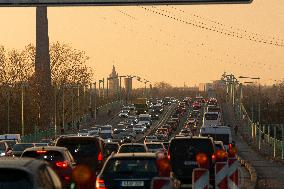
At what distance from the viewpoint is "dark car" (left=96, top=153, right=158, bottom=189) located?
21.4 metres

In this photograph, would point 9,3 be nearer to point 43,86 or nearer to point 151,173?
point 151,173

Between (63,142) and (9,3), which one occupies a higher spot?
(9,3)

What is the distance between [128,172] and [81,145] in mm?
14224

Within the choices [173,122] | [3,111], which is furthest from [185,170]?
[173,122]

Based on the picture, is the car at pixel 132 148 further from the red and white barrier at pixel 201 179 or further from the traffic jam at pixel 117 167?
the red and white barrier at pixel 201 179

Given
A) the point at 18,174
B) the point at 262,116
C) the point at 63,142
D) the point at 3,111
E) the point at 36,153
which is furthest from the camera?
the point at 262,116

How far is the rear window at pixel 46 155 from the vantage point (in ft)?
90.1

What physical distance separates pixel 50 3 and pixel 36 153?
268 inches

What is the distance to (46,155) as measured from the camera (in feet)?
91.2

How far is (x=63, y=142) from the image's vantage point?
116 feet

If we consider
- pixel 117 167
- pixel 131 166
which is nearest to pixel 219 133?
pixel 131 166

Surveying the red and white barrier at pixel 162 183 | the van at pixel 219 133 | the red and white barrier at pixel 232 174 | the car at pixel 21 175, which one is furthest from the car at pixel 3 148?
the car at pixel 21 175

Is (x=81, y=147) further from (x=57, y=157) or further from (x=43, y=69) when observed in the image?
(x=43, y=69)

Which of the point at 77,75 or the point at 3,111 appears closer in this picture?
the point at 3,111
